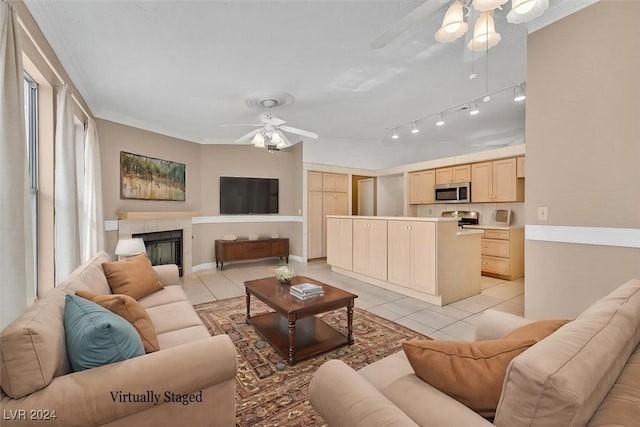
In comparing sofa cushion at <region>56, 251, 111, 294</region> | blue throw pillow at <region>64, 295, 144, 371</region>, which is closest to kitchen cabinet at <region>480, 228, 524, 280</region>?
blue throw pillow at <region>64, 295, 144, 371</region>

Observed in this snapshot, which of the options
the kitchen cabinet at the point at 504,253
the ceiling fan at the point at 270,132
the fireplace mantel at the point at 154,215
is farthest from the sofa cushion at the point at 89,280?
the kitchen cabinet at the point at 504,253

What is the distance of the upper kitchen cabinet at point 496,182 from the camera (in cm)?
461

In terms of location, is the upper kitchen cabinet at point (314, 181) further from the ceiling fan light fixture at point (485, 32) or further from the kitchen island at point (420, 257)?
the ceiling fan light fixture at point (485, 32)

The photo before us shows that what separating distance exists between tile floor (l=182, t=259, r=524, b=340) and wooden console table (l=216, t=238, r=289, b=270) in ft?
0.89

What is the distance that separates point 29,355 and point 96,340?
0.61 feet

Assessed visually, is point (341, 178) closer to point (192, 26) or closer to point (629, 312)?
point (192, 26)

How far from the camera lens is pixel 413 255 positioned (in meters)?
3.62

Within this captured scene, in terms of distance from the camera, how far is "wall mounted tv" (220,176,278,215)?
5.79 meters

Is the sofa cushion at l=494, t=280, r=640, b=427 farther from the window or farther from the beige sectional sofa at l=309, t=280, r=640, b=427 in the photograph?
the window

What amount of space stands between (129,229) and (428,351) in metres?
4.60

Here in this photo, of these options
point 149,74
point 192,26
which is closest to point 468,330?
point 192,26

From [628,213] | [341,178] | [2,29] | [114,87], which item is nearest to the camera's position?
[2,29]

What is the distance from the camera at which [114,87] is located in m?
3.28

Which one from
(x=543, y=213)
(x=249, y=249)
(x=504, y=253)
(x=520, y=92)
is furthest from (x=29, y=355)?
(x=504, y=253)
